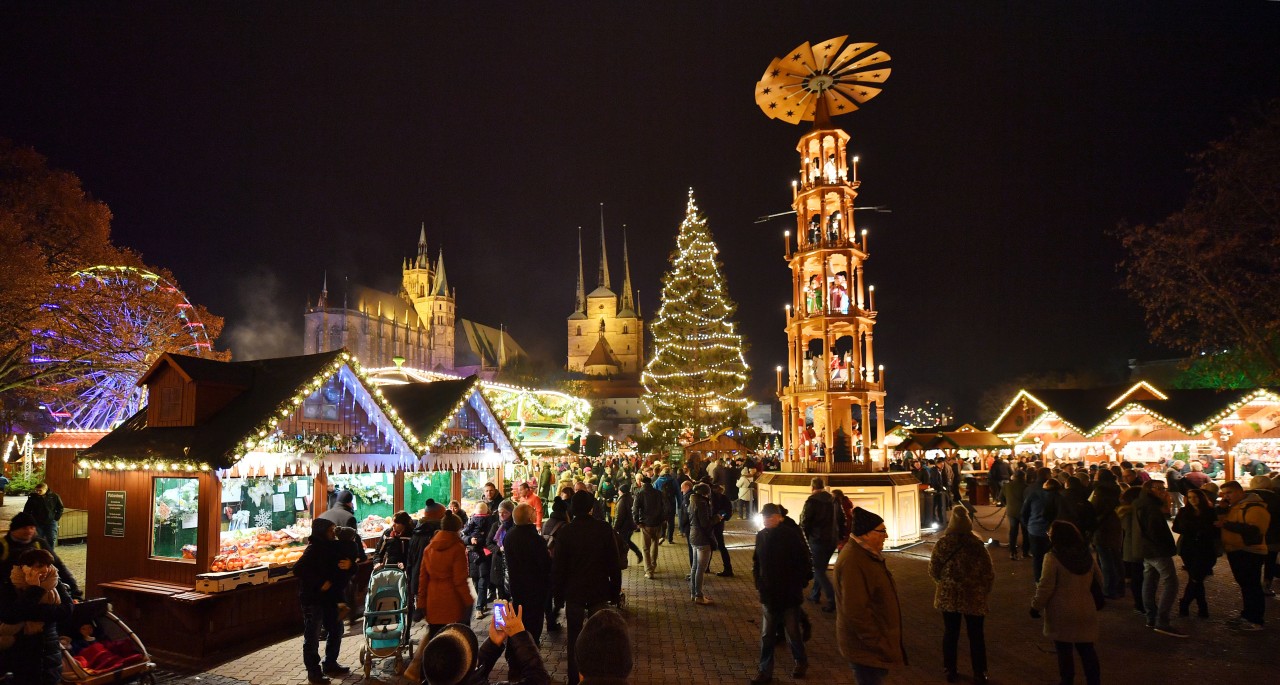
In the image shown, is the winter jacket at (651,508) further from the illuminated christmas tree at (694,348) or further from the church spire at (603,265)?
the church spire at (603,265)

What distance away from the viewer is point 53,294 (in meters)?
20.2

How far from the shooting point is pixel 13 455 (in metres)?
32.2

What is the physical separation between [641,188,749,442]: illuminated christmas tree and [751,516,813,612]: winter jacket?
2972 cm

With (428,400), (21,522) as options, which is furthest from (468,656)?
(428,400)

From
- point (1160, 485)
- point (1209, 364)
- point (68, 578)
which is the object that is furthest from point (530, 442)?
point (1209, 364)

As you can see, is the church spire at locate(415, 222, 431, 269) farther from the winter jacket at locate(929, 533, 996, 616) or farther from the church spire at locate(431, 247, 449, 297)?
the winter jacket at locate(929, 533, 996, 616)

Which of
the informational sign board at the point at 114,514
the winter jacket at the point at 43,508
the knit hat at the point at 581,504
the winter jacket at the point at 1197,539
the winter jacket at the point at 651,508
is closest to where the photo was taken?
the knit hat at the point at 581,504

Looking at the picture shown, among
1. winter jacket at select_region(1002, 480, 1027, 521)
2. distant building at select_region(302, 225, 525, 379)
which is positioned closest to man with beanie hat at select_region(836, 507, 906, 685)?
winter jacket at select_region(1002, 480, 1027, 521)

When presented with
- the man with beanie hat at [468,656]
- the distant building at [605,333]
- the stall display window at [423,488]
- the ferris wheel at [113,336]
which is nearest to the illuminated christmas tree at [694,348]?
the ferris wheel at [113,336]

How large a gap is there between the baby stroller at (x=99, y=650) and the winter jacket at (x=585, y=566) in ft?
12.0

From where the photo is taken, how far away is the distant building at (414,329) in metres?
88.3

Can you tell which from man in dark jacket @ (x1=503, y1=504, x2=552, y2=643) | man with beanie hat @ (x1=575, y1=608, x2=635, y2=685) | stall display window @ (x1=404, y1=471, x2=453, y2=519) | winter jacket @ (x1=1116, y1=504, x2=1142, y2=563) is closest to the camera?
man with beanie hat @ (x1=575, y1=608, x2=635, y2=685)

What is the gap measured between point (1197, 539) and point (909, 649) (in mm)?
3707

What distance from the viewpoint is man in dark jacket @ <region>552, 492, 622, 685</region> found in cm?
621
